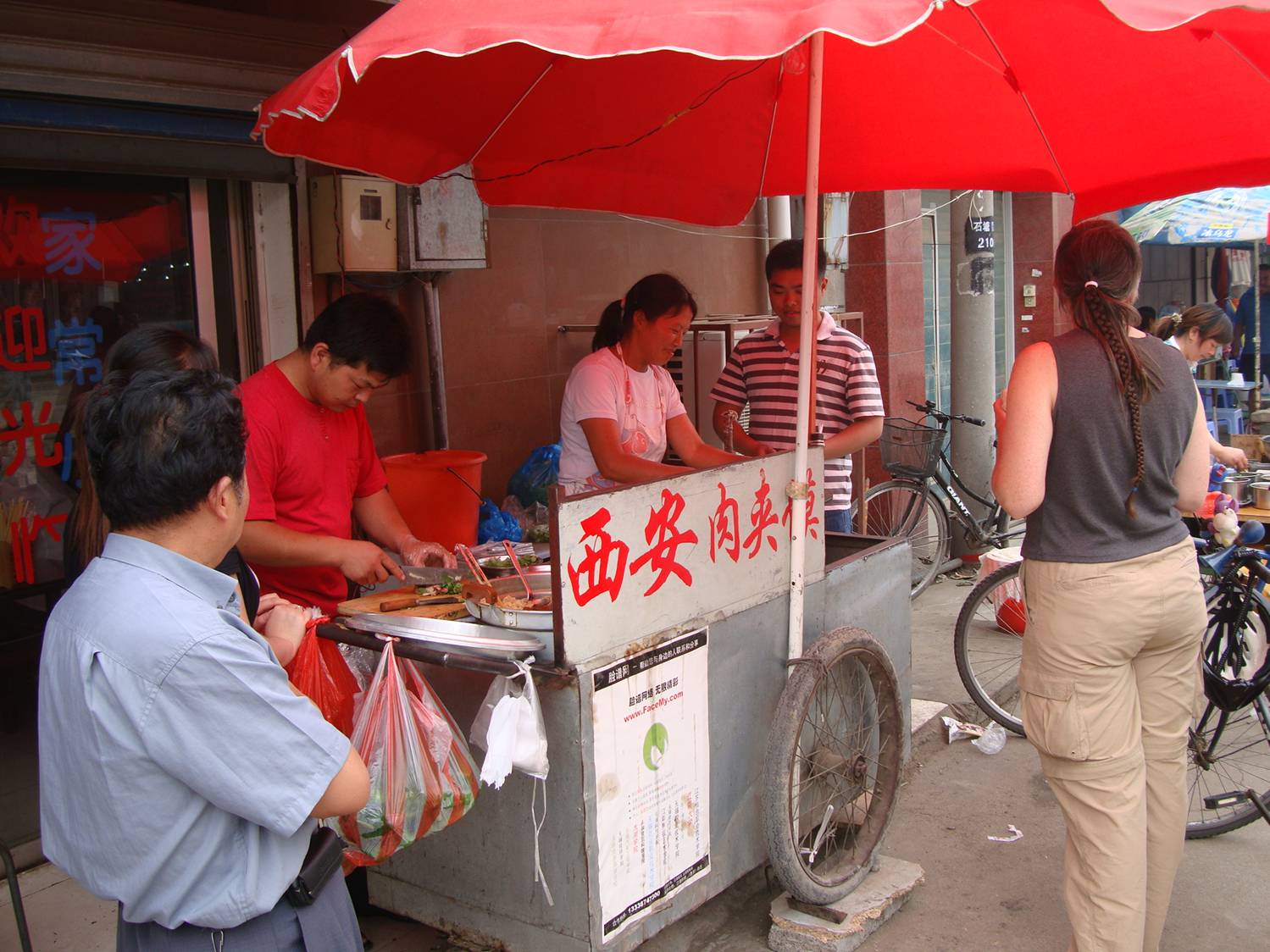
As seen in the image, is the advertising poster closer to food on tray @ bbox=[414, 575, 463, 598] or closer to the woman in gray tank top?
food on tray @ bbox=[414, 575, 463, 598]

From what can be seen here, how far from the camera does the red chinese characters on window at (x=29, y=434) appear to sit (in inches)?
148

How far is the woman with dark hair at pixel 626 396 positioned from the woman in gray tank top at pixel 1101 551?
4.30ft

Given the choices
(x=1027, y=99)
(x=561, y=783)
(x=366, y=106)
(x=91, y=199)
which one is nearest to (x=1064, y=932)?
(x=561, y=783)

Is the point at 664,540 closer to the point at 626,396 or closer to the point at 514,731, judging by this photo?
the point at 514,731

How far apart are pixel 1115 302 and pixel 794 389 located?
6.41ft

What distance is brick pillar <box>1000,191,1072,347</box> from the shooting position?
11227 mm

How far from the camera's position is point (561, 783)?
2.66 meters

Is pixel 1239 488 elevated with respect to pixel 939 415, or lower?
lower

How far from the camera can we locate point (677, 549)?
2.85 m

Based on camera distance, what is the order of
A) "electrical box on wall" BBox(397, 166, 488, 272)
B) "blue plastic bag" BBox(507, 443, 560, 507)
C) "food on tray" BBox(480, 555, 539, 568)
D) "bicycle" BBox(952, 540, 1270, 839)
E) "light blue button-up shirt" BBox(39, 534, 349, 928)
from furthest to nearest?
"blue plastic bag" BBox(507, 443, 560, 507) < "electrical box on wall" BBox(397, 166, 488, 272) < "bicycle" BBox(952, 540, 1270, 839) < "food on tray" BBox(480, 555, 539, 568) < "light blue button-up shirt" BBox(39, 534, 349, 928)

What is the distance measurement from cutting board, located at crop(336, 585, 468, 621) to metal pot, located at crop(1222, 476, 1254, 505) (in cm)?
323

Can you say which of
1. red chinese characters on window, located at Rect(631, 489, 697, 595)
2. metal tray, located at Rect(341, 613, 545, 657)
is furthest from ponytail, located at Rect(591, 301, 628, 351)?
metal tray, located at Rect(341, 613, 545, 657)

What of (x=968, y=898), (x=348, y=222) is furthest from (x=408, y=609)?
(x=348, y=222)

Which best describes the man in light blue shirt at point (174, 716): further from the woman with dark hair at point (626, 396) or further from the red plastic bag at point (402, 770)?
the woman with dark hair at point (626, 396)
